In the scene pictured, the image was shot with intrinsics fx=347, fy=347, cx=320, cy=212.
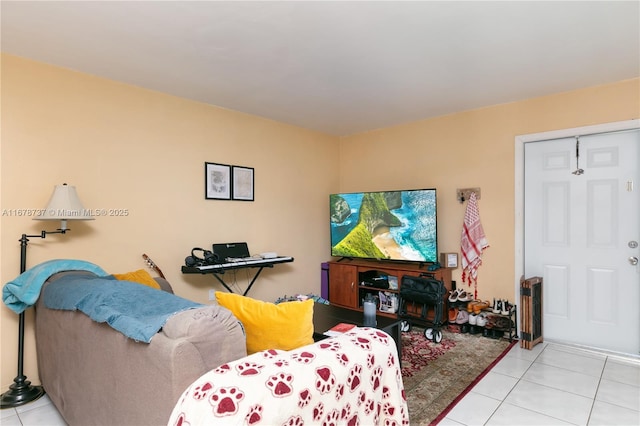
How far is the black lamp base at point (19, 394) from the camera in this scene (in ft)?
7.81

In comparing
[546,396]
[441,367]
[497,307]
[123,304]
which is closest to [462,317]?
[497,307]

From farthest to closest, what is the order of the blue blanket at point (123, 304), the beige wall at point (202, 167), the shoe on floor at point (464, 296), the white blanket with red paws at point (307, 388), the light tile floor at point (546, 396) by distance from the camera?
the shoe on floor at point (464, 296), the beige wall at point (202, 167), the light tile floor at point (546, 396), the blue blanket at point (123, 304), the white blanket with red paws at point (307, 388)

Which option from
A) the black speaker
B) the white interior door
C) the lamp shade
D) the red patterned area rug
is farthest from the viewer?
the black speaker

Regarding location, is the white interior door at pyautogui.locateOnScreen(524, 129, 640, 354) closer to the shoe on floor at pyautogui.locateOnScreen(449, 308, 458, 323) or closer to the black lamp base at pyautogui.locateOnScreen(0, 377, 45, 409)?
the shoe on floor at pyautogui.locateOnScreen(449, 308, 458, 323)

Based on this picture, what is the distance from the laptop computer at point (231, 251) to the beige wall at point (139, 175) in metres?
0.12

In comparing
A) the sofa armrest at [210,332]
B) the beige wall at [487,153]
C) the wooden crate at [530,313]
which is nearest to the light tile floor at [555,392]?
the wooden crate at [530,313]

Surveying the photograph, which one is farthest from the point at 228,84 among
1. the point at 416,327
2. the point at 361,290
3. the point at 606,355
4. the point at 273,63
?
the point at 606,355

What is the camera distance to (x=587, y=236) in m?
3.35

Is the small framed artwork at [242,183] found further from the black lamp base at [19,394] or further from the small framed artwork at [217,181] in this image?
the black lamp base at [19,394]

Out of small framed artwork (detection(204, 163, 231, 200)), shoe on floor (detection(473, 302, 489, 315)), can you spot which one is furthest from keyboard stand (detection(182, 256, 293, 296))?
shoe on floor (detection(473, 302, 489, 315))

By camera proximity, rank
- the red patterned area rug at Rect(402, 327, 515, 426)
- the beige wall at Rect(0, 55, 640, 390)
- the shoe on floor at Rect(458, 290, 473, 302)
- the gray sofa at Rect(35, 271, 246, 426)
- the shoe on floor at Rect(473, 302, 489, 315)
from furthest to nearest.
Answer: the shoe on floor at Rect(458, 290, 473, 302)
the shoe on floor at Rect(473, 302, 489, 315)
the beige wall at Rect(0, 55, 640, 390)
the red patterned area rug at Rect(402, 327, 515, 426)
the gray sofa at Rect(35, 271, 246, 426)

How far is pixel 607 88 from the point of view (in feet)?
10.5

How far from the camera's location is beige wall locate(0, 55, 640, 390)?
2631 millimetres

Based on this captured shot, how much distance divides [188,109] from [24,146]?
140cm
